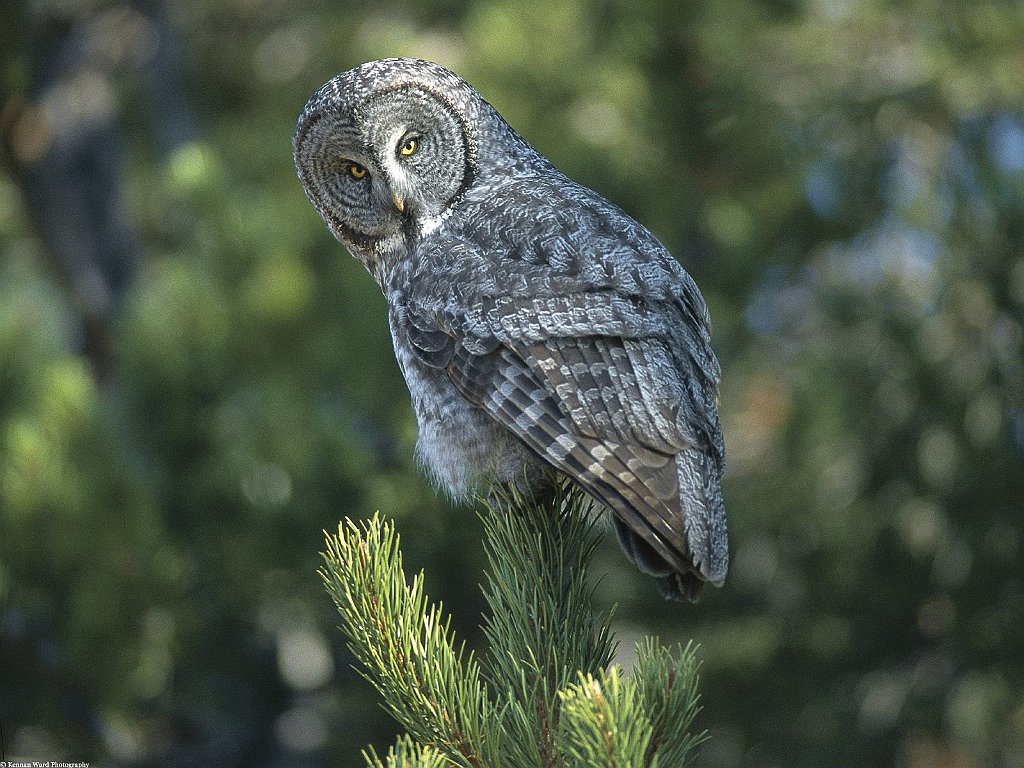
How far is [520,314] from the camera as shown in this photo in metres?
2.60

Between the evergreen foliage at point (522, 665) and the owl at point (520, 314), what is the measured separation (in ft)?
0.54

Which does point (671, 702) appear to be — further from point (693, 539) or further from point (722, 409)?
point (722, 409)

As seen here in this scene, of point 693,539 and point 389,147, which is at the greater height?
point 389,147

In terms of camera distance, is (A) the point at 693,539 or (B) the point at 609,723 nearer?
(B) the point at 609,723

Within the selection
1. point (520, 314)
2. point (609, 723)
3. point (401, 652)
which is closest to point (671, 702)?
point (609, 723)

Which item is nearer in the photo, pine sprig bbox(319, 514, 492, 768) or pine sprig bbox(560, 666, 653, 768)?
pine sprig bbox(560, 666, 653, 768)

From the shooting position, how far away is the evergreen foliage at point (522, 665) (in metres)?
1.62

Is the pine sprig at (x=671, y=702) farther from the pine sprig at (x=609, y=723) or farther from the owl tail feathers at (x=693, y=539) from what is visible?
the owl tail feathers at (x=693, y=539)

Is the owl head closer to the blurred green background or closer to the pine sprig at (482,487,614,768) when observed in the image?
the pine sprig at (482,487,614,768)

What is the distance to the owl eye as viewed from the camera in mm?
2998

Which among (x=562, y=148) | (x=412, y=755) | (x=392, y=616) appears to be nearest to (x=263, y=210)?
(x=562, y=148)

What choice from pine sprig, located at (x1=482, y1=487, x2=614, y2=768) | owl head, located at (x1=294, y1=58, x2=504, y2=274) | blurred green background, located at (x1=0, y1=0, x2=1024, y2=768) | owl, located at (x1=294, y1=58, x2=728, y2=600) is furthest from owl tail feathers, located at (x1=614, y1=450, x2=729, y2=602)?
blurred green background, located at (x1=0, y1=0, x2=1024, y2=768)

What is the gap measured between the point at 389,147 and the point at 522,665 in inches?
56.6

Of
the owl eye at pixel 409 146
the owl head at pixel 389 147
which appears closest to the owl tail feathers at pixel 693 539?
the owl head at pixel 389 147
